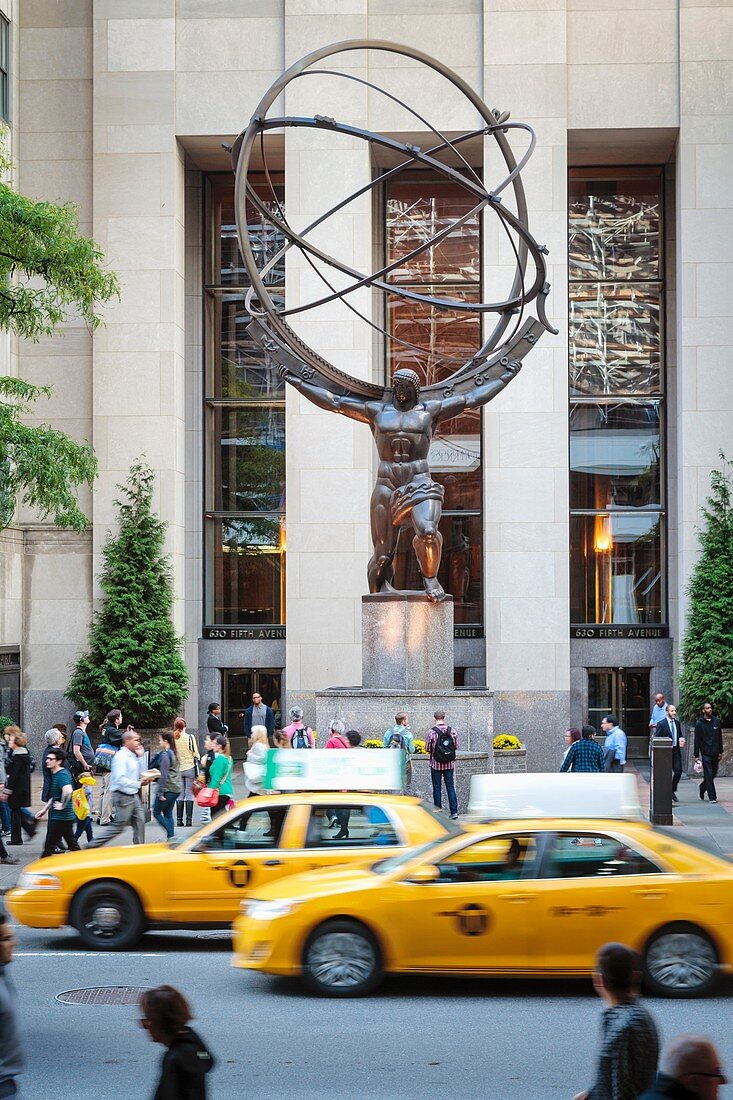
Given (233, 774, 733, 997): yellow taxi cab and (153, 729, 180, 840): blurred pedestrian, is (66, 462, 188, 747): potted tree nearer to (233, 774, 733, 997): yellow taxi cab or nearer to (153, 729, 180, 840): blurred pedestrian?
(153, 729, 180, 840): blurred pedestrian

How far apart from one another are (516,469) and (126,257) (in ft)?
33.7

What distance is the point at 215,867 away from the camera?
37.7ft

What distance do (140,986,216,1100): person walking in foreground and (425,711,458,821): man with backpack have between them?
14.2 m

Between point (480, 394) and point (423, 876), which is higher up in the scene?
point (480, 394)

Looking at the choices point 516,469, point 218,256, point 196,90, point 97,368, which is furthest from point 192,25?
point 516,469

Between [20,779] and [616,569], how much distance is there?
1900 centimetres

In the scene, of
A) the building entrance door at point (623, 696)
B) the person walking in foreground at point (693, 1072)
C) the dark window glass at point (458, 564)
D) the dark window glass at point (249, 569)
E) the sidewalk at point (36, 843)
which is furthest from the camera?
the dark window glass at point (249, 569)

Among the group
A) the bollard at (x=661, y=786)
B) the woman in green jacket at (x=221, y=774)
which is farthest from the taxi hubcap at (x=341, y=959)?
the bollard at (x=661, y=786)

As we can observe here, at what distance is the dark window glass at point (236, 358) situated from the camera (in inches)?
1319

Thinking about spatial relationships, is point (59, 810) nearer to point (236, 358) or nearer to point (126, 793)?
point (126, 793)

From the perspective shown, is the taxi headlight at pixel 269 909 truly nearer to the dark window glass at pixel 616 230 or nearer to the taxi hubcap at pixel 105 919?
the taxi hubcap at pixel 105 919

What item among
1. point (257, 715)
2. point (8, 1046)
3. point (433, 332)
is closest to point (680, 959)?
point (8, 1046)

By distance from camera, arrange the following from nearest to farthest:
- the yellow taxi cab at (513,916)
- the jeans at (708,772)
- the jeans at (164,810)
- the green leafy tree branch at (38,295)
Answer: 1. the yellow taxi cab at (513,916)
2. the green leafy tree branch at (38,295)
3. the jeans at (164,810)
4. the jeans at (708,772)

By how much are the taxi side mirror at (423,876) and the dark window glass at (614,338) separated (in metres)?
24.1
